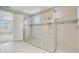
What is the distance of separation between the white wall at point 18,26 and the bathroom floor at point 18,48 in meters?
0.09

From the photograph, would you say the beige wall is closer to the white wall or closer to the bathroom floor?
the bathroom floor

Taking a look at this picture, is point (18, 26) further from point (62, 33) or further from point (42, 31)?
point (62, 33)

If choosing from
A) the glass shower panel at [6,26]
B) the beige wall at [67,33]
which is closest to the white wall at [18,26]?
the glass shower panel at [6,26]

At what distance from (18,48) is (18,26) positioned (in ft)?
1.04

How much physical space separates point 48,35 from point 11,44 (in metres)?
0.55

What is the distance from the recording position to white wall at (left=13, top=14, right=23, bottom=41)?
4.12 ft

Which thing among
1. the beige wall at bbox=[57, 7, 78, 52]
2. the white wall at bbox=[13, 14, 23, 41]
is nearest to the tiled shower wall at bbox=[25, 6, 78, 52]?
the beige wall at bbox=[57, 7, 78, 52]

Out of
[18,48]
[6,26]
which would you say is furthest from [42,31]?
[6,26]

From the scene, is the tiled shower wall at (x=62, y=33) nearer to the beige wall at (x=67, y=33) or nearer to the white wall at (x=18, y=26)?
the beige wall at (x=67, y=33)

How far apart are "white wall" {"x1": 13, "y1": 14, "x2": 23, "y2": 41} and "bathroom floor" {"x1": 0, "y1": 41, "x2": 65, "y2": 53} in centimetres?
9

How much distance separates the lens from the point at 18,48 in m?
1.25
